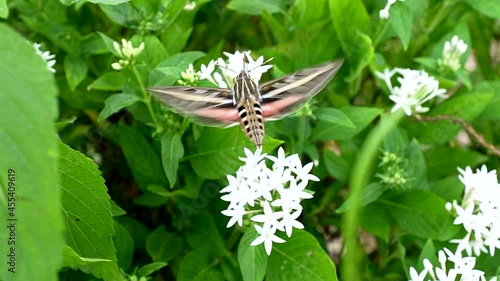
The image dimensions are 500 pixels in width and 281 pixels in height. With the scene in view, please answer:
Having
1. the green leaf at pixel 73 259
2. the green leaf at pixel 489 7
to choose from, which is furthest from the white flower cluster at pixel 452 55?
the green leaf at pixel 73 259

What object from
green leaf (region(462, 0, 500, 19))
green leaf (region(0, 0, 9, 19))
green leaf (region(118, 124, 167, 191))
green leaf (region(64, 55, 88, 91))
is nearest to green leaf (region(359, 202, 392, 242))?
green leaf (region(118, 124, 167, 191))

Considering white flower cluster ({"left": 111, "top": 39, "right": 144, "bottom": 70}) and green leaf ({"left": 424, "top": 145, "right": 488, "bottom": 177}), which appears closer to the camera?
white flower cluster ({"left": 111, "top": 39, "right": 144, "bottom": 70})

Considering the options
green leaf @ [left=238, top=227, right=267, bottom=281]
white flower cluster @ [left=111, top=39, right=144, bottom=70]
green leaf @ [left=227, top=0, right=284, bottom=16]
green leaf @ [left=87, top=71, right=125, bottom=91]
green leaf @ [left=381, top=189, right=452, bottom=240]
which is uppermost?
white flower cluster @ [left=111, top=39, right=144, bottom=70]

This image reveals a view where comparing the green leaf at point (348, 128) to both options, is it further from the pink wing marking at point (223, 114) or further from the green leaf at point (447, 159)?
the pink wing marking at point (223, 114)

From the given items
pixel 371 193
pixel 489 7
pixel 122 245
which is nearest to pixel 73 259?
pixel 122 245

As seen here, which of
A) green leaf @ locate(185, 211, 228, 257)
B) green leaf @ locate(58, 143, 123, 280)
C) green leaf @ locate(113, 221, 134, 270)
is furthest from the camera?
green leaf @ locate(185, 211, 228, 257)

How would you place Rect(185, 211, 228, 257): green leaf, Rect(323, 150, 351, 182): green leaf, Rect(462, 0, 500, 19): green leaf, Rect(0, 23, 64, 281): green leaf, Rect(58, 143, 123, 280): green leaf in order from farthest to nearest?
Rect(462, 0, 500, 19): green leaf
Rect(323, 150, 351, 182): green leaf
Rect(185, 211, 228, 257): green leaf
Rect(58, 143, 123, 280): green leaf
Rect(0, 23, 64, 281): green leaf

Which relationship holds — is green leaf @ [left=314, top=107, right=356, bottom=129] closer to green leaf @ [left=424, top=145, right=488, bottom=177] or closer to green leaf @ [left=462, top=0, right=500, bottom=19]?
green leaf @ [left=424, top=145, right=488, bottom=177]

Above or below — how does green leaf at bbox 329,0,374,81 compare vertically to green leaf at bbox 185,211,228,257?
above
